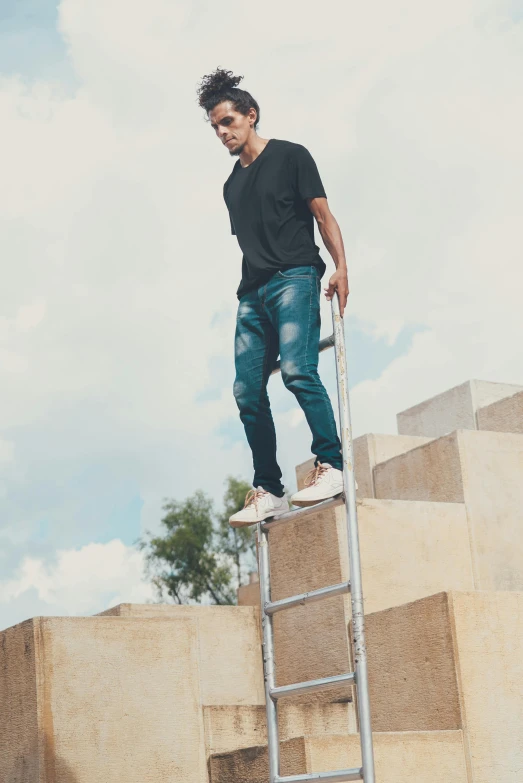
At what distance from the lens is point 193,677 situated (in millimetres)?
8305

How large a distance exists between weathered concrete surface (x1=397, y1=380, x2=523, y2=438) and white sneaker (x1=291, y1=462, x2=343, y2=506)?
34.3 feet

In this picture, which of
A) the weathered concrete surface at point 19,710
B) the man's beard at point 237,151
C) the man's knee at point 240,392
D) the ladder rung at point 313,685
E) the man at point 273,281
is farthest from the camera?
the weathered concrete surface at point 19,710

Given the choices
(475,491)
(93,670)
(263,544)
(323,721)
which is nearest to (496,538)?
(475,491)

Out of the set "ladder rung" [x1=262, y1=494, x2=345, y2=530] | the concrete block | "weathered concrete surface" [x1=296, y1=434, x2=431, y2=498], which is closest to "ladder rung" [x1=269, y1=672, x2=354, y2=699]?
"ladder rung" [x1=262, y1=494, x2=345, y2=530]

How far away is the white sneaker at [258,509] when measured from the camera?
527 cm

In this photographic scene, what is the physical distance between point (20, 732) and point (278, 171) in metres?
4.64

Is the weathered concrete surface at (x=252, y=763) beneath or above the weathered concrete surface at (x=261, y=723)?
beneath

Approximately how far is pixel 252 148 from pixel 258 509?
1811 mm

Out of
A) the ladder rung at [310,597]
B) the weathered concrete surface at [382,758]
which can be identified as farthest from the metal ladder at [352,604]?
the weathered concrete surface at [382,758]

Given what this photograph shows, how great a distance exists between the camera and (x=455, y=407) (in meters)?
15.7

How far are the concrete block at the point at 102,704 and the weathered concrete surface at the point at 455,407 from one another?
317 inches

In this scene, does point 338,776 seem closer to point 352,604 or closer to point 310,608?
point 352,604

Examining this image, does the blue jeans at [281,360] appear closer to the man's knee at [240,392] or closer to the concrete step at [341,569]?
the man's knee at [240,392]

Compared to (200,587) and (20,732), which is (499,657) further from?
(200,587)
